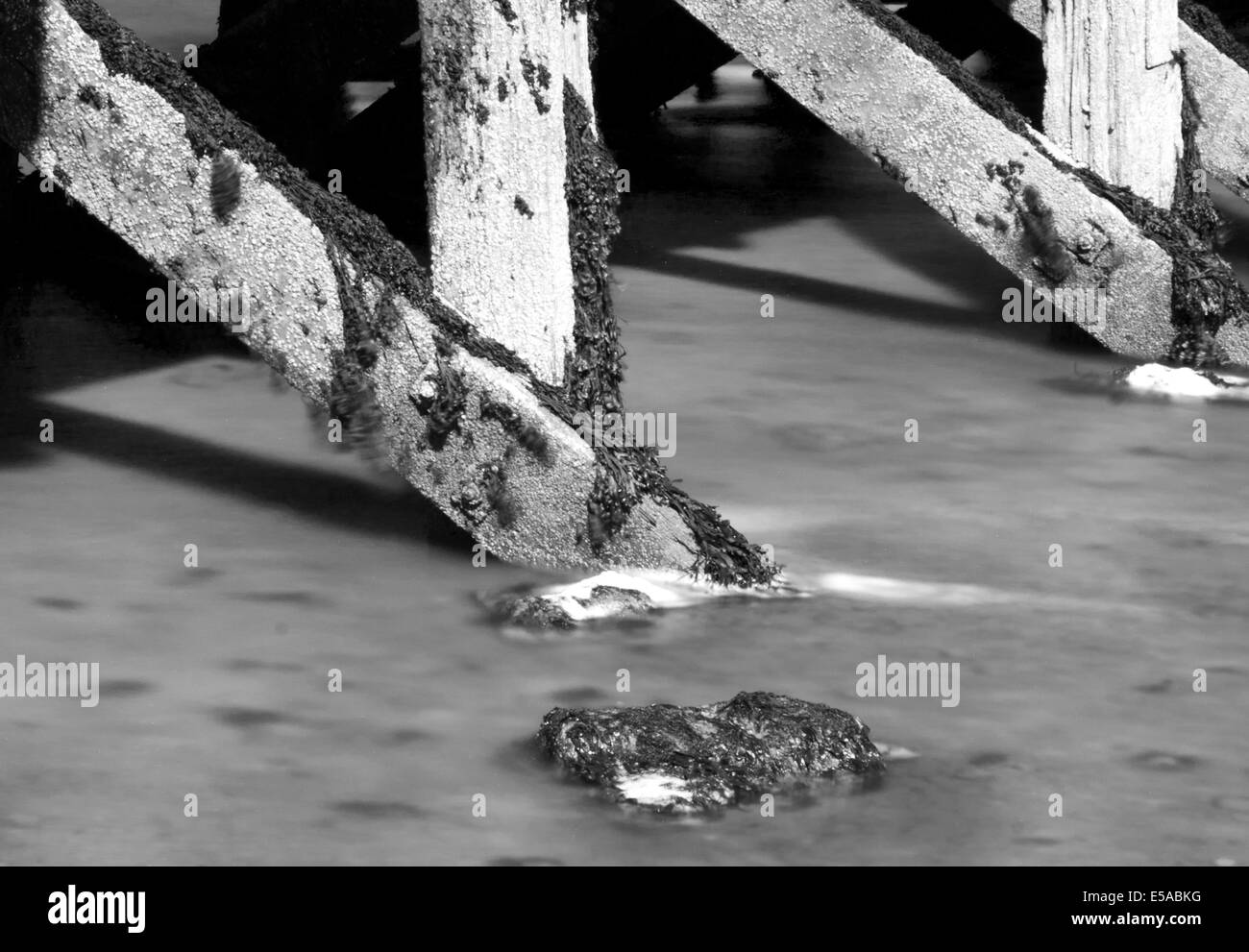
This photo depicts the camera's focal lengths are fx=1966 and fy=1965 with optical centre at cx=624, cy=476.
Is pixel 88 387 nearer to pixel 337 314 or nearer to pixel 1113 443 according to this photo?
pixel 337 314

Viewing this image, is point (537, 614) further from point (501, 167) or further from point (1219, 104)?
point (1219, 104)

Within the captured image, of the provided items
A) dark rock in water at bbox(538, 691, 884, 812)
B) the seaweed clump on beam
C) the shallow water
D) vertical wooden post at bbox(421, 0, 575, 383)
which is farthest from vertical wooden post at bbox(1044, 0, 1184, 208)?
dark rock in water at bbox(538, 691, 884, 812)

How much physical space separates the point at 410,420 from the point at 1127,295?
2909 mm

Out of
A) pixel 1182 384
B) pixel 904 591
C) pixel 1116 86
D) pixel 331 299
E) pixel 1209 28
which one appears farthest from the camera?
pixel 1209 28

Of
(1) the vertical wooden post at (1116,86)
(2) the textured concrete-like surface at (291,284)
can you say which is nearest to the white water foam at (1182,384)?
(1) the vertical wooden post at (1116,86)

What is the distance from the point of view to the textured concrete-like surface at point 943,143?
6.33 metres

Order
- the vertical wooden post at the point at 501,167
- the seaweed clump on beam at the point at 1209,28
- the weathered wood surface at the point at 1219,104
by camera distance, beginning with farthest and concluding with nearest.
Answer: the seaweed clump on beam at the point at 1209,28, the weathered wood surface at the point at 1219,104, the vertical wooden post at the point at 501,167

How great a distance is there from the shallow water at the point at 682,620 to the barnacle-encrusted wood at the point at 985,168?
353 millimetres

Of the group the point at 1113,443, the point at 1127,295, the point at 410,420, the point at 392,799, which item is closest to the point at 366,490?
the point at 410,420

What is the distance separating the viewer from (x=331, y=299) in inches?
175

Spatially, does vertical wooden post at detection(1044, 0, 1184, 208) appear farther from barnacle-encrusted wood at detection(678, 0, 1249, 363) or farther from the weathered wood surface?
the weathered wood surface

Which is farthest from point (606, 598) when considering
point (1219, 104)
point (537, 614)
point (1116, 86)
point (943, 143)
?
point (1219, 104)

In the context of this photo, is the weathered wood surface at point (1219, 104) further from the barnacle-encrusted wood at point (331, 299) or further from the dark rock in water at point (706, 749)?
the dark rock in water at point (706, 749)

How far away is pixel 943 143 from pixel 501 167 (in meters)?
2.38
